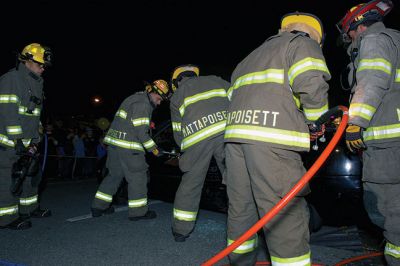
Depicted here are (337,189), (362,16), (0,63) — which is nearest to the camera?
(362,16)

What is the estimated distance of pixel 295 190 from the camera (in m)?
1.73

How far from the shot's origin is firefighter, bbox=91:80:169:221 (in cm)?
424

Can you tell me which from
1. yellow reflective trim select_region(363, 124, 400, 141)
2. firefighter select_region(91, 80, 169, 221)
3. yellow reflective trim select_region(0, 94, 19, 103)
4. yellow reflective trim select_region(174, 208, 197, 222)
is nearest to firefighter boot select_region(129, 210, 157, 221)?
firefighter select_region(91, 80, 169, 221)

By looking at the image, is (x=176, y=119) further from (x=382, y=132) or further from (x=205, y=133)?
(x=382, y=132)

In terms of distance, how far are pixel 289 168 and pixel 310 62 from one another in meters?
0.67

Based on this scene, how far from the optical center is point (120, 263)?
288 cm

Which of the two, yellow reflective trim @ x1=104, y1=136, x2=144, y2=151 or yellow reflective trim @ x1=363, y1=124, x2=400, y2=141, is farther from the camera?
yellow reflective trim @ x1=104, y1=136, x2=144, y2=151

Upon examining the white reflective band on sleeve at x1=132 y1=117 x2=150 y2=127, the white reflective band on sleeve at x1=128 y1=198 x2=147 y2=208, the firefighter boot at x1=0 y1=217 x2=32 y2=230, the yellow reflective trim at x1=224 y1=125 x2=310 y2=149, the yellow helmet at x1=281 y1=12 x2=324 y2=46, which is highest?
the yellow helmet at x1=281 y1=12 x2=324 y2=46

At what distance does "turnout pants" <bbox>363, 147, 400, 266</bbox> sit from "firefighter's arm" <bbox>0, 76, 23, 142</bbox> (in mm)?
3830

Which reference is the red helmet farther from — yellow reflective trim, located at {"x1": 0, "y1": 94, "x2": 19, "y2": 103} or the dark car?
yellow reflective trim, located at {"x1": 0, "y1": 94, "x2": 19, "y2": 103}

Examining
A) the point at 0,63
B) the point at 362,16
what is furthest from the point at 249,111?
the point at 0,63

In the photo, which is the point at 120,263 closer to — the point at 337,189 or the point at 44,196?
the point at 337,189

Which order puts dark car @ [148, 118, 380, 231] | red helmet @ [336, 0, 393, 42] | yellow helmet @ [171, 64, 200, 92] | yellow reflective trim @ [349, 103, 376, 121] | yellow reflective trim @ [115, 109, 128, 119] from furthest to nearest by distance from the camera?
yellow reflective trim @ [115, 109, 128, 119] → yellow helmet @ [171, 64, 200, 92] → dark car @ [148, 118, 380, 231] → red helmet @ [336, 0, 393, 42] → yellow reflective trim @ [349, 103, 376, 121]

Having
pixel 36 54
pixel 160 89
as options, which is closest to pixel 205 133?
pixel 160 89
